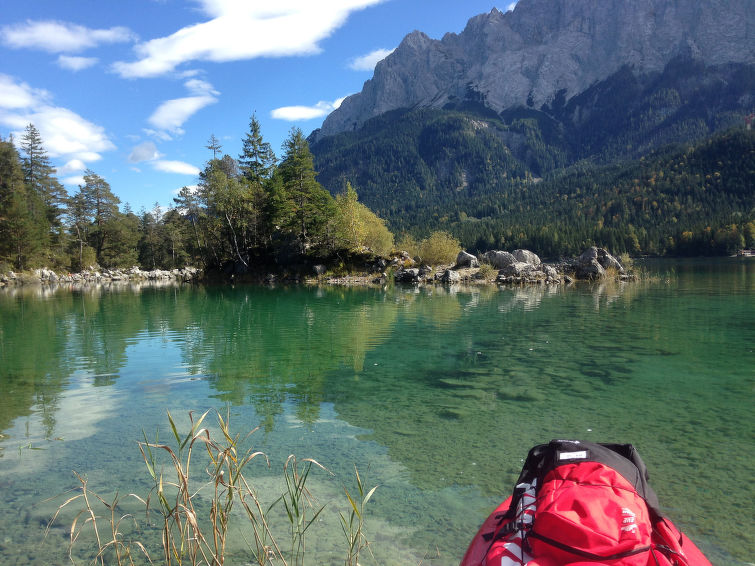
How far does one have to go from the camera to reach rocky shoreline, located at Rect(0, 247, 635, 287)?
35938 mm

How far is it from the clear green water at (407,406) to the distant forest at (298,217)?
30.4 meters

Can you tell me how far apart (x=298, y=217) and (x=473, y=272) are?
1774cm

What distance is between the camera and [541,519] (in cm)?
258

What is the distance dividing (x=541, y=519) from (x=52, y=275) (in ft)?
213

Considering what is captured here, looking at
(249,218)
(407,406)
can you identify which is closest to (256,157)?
(249,218)

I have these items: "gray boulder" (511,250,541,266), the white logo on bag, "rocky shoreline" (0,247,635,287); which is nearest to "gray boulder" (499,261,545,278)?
"rocky shoreline" (0,247,635,287)

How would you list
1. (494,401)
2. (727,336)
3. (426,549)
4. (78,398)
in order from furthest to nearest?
(727,336)
(78,398)
(494,401)
(426,549)

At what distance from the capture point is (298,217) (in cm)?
4550

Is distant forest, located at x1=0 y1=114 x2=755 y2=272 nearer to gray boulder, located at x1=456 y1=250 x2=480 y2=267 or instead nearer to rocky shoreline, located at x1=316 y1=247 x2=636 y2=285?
rocky shoreline, located at x1=316 y1=247 x2=636 y2=285

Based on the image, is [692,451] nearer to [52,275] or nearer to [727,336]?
[727,336]

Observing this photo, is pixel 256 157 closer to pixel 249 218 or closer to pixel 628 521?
pixel 249 218

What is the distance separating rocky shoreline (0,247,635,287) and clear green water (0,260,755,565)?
1980 centimetres

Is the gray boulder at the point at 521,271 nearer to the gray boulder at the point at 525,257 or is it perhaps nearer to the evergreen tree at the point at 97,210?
the gray boulder at the point at 525,257

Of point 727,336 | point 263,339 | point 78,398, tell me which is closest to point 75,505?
point 78,398
